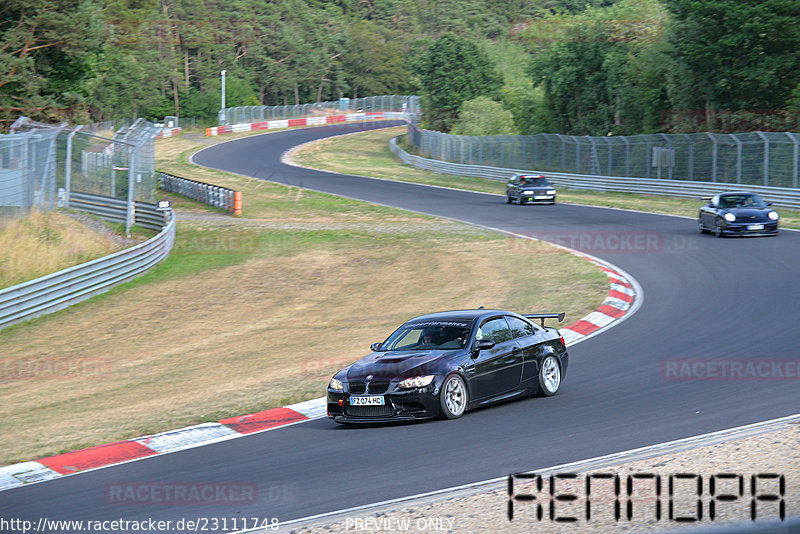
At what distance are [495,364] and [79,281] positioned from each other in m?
13.8

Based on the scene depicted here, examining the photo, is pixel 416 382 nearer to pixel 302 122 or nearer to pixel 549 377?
pixel 549 377

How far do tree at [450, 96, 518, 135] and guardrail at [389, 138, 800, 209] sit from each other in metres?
10.8

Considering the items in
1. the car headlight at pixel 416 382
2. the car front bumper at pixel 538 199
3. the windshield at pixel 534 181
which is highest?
the windshield at pixel 534 181

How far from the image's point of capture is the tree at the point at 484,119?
73750 mm

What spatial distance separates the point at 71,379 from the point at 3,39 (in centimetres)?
3293

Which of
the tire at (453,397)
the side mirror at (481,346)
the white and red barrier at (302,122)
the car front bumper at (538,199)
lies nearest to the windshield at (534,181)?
the car front bumper at (538,199)

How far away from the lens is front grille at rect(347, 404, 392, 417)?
10445 millimetres

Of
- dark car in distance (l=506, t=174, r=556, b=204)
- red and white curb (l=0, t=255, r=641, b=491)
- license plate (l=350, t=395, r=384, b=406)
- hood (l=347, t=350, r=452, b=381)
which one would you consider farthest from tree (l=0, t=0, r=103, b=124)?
license plate (l=350, t=395, r=384, b=406)

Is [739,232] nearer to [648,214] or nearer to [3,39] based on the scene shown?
[648,214]

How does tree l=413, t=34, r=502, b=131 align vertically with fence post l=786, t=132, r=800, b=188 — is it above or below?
above

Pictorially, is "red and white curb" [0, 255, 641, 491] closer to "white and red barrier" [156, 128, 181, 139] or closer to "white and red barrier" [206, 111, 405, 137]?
"white and red barrier" [206, 111, 405, 137]

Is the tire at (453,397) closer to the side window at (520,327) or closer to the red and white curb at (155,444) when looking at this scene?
the side window at (520,327)

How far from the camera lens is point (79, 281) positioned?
2175cm

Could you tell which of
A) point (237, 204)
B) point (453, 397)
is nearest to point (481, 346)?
point (453, 397)
